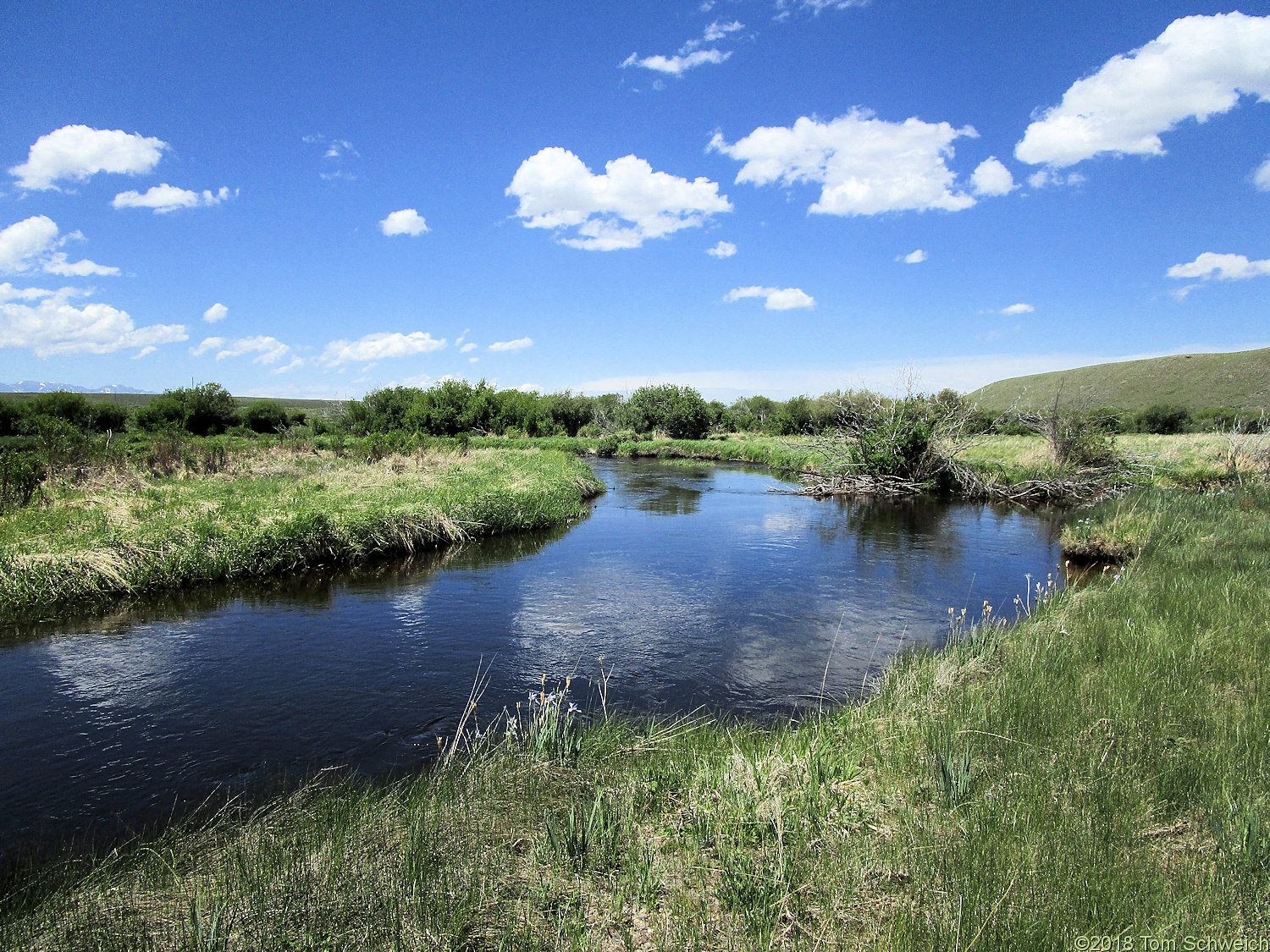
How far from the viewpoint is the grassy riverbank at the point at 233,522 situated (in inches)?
438

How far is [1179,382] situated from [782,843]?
11014 centimetres

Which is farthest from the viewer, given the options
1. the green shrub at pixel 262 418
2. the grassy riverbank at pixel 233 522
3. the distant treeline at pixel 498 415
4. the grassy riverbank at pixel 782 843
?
the green shrub at pixel 262 418

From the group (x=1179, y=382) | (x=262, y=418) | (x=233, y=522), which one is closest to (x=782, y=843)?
(x=233, y=522)

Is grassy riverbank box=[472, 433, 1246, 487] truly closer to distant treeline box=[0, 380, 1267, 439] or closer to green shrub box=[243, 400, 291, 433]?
distant treeline box=[0, 380, 1267, 439]

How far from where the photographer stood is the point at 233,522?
44.0 ft

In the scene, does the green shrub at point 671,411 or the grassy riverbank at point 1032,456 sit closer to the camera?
the grassy riverbank at point 1032,456

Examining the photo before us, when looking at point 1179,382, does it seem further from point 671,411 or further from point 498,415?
point 498,415

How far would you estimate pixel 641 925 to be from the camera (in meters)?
3.32

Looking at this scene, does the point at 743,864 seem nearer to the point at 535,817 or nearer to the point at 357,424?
the point at 535,817

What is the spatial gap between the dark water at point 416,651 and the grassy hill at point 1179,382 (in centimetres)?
6309

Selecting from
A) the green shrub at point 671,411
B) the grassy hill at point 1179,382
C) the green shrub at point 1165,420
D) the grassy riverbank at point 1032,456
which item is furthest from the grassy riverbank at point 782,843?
the grassy hill at point 1179,382

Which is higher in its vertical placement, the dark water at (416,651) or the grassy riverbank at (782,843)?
the grassy riverbank at (782,843)

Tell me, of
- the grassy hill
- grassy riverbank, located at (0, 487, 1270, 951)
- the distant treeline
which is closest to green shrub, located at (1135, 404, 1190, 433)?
the distant treeline

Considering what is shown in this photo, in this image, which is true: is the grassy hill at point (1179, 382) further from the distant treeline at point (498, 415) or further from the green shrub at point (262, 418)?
the green shrub at point (262, 418)
